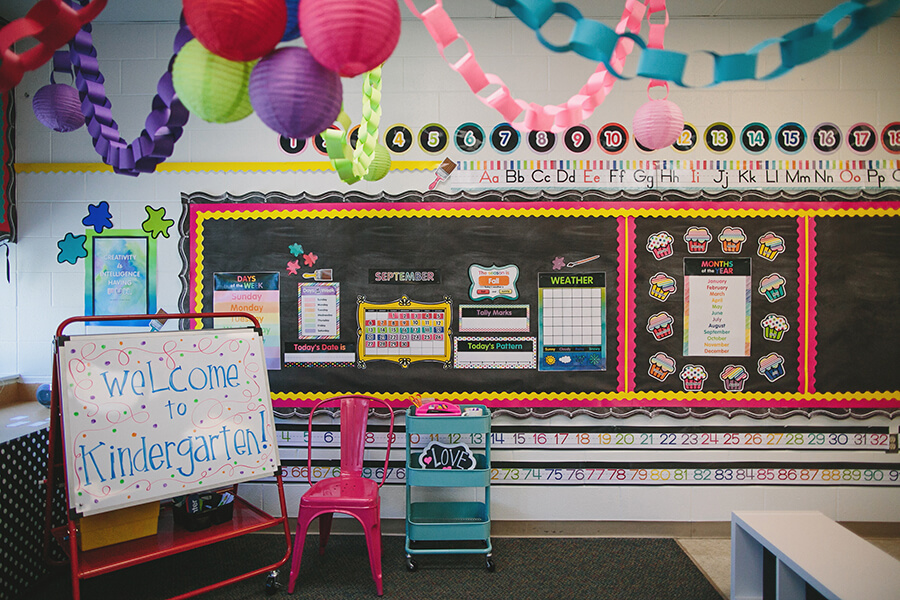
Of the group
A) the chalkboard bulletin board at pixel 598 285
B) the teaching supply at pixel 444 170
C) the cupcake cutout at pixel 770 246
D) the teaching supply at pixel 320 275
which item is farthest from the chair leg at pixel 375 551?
the cupcake cutout at pixel 770 246

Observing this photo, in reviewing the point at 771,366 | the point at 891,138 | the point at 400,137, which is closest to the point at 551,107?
the point at 400,137

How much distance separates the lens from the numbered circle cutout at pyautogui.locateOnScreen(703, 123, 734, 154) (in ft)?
8.78

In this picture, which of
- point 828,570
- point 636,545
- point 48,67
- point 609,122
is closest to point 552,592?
point 636,545

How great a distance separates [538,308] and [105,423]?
2.06 m

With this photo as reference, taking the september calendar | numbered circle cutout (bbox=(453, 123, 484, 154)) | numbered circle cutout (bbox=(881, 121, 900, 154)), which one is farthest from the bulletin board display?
numbered circle cutout (bbox=(881, 121, 900, 154))

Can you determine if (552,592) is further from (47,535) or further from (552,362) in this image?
(47,535)

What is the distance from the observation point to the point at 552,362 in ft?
8.79

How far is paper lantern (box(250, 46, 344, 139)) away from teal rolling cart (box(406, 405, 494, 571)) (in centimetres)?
173

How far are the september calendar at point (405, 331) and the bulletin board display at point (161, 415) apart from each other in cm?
61

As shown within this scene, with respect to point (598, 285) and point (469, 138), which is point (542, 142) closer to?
point (469, 138)

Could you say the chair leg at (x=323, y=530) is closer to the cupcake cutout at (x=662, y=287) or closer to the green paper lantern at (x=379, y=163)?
the green paper lantern at (x=379, y=163)

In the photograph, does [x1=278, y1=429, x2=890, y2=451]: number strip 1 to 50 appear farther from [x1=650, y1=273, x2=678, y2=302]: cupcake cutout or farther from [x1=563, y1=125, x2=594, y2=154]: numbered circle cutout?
[x1=563, y1=125, x2=594, y2=154]: numbered circle cutout

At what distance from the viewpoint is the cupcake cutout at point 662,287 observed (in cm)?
267

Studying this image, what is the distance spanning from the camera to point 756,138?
8.77 feet
